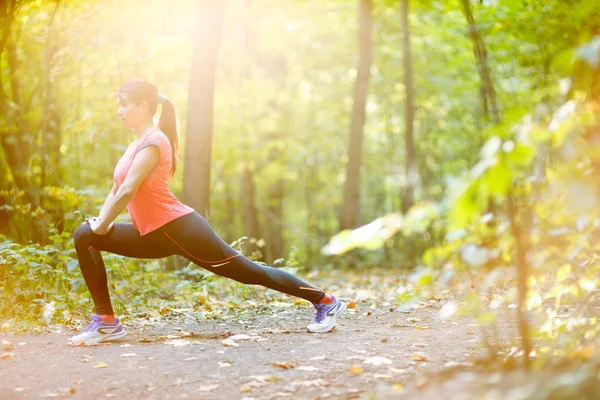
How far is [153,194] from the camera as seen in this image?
16.3 ft

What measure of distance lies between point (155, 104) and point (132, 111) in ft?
0.68

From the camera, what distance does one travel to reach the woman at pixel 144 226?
493 cm

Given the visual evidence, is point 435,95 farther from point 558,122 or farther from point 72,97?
point 558,122

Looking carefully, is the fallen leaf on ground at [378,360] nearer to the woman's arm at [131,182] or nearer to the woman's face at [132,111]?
the woman's arm at [131,182]

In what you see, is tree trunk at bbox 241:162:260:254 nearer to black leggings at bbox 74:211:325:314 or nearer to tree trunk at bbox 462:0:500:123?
tree trunk at bbox 462:0:500:123

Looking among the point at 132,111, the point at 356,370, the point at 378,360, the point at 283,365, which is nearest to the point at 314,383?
the point at 356,370

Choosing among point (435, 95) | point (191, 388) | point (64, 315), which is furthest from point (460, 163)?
point (191, 388)

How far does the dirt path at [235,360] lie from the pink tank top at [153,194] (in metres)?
0.98

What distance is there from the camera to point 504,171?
247 centimetres

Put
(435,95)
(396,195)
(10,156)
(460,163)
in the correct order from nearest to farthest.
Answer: (10,156) < (435,95) < (460,163) < (396,195)

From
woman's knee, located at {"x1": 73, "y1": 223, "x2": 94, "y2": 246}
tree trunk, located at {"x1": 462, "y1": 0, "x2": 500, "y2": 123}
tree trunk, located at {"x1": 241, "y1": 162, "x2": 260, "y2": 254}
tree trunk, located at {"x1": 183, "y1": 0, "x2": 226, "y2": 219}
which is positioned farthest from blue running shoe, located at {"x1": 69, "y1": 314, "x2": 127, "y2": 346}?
tree trunk, located at {"x1": 241, "y1": 162, "x2": 260, "y2": 254}

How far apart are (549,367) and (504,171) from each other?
0.89 metres

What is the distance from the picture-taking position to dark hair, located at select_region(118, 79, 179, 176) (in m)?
5.01

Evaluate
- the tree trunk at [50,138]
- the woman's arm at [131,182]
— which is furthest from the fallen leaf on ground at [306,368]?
the tree trunk at [50,138]
